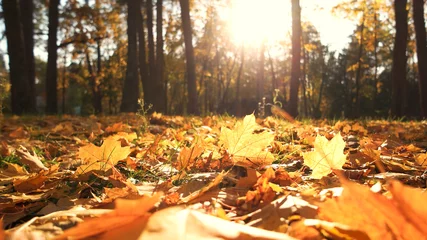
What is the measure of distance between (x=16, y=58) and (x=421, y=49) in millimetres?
11050

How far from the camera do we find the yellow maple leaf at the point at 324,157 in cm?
120

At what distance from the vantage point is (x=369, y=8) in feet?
64.1

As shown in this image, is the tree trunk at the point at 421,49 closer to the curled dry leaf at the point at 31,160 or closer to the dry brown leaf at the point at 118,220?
the curled dry leaf at the point at 31,160

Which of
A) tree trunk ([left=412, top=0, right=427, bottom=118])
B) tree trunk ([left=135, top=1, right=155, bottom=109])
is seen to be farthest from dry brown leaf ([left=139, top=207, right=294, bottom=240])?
tree trunk ([left=135, top=1, right=155, bottom=109])

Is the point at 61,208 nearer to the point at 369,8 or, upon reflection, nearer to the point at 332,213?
the point at 332,213

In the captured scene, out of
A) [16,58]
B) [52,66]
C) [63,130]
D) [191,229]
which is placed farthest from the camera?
[52,66]

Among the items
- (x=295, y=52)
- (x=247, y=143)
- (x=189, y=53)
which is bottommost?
(x=247, y=143)

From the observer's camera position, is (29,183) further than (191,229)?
Yes

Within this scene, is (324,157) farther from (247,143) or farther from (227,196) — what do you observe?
(227,196)

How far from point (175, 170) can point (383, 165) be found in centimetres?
94

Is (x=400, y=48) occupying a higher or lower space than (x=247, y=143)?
higher

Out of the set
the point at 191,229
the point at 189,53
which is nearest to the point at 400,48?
the point at 189,53

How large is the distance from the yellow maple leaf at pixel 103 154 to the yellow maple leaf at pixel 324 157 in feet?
2.43

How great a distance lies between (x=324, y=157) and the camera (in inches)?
48.4
